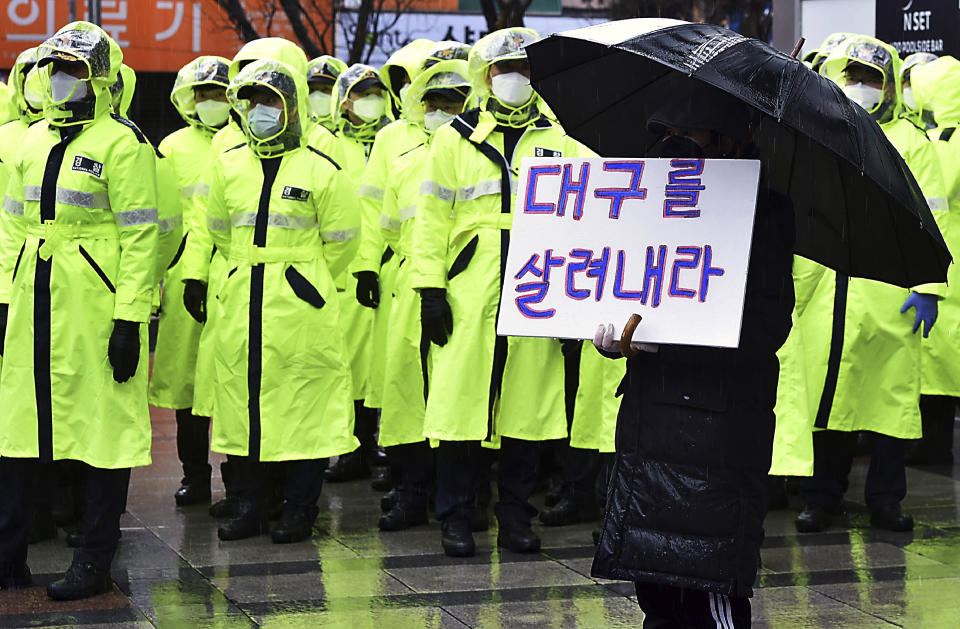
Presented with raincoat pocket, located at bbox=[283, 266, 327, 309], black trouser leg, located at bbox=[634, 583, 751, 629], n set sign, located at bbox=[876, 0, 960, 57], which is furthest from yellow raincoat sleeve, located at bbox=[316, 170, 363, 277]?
n set sign, located at bbox=[876, 0, 960, 57]

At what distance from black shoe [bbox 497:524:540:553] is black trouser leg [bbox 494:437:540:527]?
0.02 metres

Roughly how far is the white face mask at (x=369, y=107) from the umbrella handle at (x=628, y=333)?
6157 millimetres

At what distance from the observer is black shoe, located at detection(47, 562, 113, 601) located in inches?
230

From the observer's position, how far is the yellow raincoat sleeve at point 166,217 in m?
6.46

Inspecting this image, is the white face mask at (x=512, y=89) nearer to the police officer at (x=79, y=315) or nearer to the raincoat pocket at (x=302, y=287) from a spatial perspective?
the raincoat pocket at (x=302, y=287)

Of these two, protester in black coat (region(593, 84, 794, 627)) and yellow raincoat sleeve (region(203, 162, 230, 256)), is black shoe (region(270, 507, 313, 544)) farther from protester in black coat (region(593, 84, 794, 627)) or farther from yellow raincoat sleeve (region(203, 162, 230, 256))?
protester in black coat (region(593, 84, 794, 627))

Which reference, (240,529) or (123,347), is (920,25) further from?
(123,347)

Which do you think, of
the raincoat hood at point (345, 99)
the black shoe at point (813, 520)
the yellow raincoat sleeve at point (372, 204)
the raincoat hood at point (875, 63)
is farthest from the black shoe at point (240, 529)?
the raincoat hood at point (875, 63)

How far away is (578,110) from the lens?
465 centimetres

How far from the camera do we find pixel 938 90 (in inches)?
357

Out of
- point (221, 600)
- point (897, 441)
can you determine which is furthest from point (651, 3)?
point (221, 600)

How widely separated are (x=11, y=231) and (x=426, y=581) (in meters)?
2.30

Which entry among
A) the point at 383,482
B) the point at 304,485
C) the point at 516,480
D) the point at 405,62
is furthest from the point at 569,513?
the point at 405,62

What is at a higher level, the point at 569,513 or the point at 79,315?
the point at 79,315
